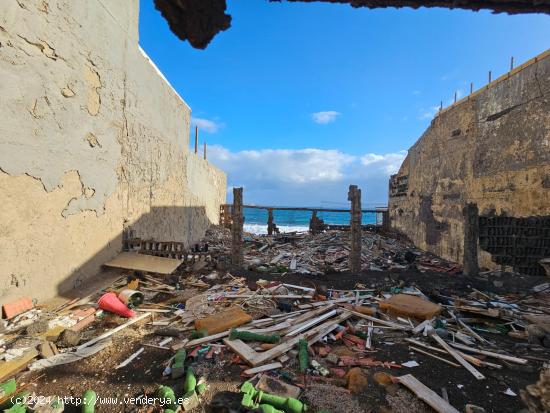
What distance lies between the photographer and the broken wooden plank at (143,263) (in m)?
6.98

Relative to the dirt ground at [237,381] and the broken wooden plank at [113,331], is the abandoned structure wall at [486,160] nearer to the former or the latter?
the dirt ground at [237,381]

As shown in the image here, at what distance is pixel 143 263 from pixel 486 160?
440 inches

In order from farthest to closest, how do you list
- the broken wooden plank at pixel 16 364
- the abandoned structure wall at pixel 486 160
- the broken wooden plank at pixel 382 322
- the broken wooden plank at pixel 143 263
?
the abandoned structure wall at pixel 486 160 < the broken wooden plank at pixel 143 263 < the broken wooden plank at pixel 382 322 < the broken wooden plank at pixel 16 364

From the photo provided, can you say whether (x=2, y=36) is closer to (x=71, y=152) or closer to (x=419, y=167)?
(x=71, y=152)

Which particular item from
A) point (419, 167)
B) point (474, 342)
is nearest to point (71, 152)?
point (474, 342)

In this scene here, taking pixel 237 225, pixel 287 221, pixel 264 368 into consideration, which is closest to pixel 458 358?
pixel 264 368

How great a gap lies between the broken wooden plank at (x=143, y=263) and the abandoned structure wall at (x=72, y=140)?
0.26m

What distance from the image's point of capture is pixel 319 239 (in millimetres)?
15195

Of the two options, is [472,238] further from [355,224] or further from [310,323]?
[310,323]

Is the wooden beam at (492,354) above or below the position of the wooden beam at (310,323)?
below

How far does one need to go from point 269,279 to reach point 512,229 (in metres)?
7.32

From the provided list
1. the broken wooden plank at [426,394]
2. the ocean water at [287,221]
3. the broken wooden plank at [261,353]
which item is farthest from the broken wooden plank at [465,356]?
the ocean water at [287,221]

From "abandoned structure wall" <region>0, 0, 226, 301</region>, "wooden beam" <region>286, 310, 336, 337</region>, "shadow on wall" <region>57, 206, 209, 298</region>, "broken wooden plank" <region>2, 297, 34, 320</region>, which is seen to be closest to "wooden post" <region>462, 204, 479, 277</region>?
"wooden beam" <region>286, 310, 336, 337</region>

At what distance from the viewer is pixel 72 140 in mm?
5715
